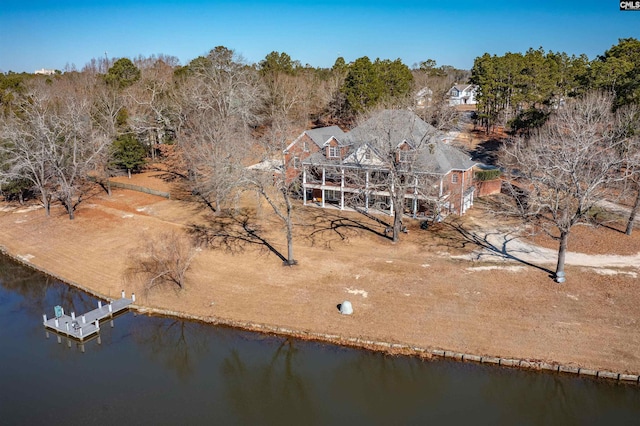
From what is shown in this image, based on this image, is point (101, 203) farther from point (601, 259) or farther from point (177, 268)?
point (601, 259)

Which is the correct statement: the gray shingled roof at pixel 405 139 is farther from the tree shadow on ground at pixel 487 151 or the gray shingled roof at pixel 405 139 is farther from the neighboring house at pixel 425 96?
the neighboring house at pixel 425 96

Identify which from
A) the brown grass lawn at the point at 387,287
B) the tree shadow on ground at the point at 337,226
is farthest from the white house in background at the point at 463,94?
the tree shadow on ground at the point at 337,226

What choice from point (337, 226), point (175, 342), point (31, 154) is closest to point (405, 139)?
point (337, 226)

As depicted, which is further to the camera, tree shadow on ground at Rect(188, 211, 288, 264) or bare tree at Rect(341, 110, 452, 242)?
tree shadow on ground at Rect(188, 211, 288, 264)

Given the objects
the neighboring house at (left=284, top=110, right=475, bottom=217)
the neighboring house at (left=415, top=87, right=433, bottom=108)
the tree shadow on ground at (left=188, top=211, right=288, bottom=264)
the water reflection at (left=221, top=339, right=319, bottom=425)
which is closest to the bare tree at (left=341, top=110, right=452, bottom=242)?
the neighboring house at (left=284, top=110, right=475, bottom=217)
